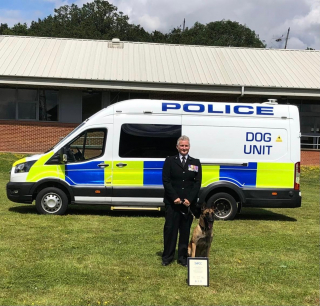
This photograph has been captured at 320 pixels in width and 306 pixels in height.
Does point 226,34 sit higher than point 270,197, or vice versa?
point 226,34

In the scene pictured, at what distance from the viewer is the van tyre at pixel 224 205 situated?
9828 mm

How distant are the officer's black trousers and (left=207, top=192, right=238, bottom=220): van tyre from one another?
11.9ft

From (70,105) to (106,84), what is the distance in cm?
243

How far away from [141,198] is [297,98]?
49.3 feet

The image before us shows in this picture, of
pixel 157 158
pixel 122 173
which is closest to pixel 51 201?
pixel 122 173

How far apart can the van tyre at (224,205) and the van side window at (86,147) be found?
2.69 meters

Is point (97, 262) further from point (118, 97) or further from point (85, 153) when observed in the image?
point (118, 97)

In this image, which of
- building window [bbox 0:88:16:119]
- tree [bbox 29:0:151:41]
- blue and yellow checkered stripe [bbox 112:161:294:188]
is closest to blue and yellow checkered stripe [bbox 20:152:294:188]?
blue and yellow checkered stripe [bbox 112:161:294:188]

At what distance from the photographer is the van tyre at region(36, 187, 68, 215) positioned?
977 cm

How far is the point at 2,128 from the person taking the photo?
2097 centimetres

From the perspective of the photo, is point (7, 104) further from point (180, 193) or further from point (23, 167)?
point (180, 193)

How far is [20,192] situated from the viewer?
9.71m

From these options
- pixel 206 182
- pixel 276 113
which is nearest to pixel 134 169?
pixel 206 182

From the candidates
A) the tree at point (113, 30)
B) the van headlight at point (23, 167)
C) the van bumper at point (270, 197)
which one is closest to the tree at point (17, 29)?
the tree at point (113, 30)
